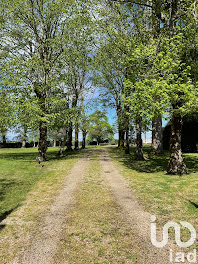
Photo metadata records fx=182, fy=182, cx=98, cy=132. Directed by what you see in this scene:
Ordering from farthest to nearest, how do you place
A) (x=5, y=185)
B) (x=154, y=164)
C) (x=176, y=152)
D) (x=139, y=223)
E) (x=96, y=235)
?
(x=154, y=164)
(x=176, y=152)
(x=5, y=185)
(x=139, y=223)
(x=96, y=235)

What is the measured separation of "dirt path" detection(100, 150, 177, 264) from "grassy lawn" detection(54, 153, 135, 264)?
0.22 m

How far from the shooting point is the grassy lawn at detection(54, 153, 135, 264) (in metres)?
4.52

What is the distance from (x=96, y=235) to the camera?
5.52 metres

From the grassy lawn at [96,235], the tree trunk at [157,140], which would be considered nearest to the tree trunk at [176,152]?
the grassy lawn at [96,235]

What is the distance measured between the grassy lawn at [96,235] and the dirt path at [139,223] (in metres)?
0.22

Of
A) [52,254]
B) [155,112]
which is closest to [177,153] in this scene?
[155,112]

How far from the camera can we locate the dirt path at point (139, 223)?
446 cm

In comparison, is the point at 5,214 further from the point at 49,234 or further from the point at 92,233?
the point at 92,233

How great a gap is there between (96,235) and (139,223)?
62.8 inches

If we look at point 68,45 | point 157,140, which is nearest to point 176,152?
point 157,140

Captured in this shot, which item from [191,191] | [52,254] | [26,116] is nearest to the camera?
[52,254]

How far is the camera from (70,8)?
21.3 metres

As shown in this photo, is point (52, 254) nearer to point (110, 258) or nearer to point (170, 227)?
point (110, 258)

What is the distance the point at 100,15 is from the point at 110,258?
68.9 ft
